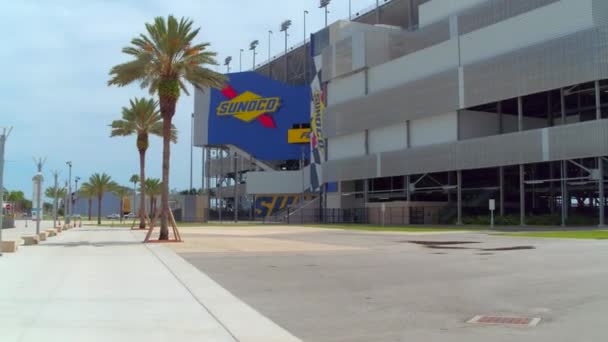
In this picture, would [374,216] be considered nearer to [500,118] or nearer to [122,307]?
[500,118]

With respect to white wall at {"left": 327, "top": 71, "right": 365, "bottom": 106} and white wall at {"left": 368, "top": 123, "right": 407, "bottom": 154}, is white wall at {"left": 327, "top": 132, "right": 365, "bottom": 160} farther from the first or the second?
white wall at {"left": 327, "top": 71, "right": 365, "bottom": 106}

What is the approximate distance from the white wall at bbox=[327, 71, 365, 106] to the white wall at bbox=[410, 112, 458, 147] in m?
10.2

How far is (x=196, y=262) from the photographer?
21062 millimetres

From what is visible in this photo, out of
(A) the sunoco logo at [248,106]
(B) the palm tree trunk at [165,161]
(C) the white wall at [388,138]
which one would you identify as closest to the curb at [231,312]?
(B) the palm tree trunk at [165,161]

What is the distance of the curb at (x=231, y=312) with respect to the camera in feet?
28.9

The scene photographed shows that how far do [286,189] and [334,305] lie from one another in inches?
3322

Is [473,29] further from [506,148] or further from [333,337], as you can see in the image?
[333,337]

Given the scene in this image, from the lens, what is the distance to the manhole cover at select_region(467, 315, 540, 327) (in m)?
9.45

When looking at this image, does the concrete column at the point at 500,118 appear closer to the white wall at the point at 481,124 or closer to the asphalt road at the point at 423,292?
the white wall at the point at 481,124

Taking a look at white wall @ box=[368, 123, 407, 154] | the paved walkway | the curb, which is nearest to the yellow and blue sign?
white wall @ box=[368, 123, 407, 154]

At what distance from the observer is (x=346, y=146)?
78375 millimetres

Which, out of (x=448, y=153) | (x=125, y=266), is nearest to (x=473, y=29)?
(x=448, y=153)

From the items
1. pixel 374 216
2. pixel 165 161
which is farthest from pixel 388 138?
pixel 165 161

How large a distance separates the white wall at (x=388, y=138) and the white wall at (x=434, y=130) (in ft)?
4.79
